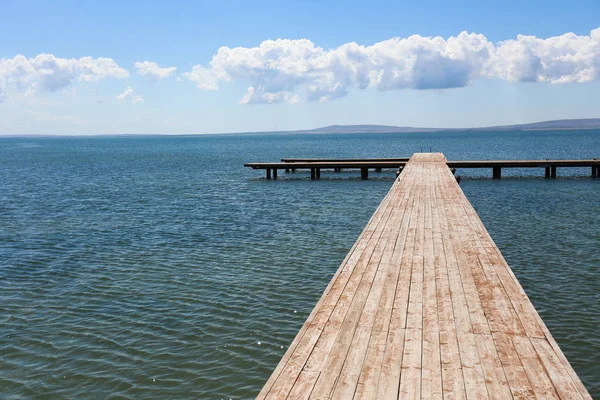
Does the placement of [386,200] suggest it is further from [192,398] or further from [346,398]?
[346,398]

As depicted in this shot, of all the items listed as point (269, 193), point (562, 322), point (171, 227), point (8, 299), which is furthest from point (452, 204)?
point (269, 193)

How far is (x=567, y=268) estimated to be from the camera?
13.4 meters

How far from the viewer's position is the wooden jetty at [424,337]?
4.79 meters

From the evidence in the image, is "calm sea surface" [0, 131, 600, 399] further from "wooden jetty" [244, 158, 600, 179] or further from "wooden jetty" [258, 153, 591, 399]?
"wooden jetty" [244, 158, 600, 179]

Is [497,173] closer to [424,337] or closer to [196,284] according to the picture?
[196,284]

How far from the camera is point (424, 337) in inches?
233

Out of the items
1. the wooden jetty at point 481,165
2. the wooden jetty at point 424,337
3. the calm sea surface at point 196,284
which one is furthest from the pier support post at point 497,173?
the wooden jetty at point 424,337

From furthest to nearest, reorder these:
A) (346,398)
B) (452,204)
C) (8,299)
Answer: (452,204), (8,299), (346,398)

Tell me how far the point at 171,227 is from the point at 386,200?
317 inches

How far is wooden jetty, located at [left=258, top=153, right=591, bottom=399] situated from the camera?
4.79m

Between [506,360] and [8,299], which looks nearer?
[506,360]

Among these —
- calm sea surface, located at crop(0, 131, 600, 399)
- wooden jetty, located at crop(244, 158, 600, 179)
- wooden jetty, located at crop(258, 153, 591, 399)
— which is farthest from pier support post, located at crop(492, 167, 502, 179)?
wooden jetty, located at crop(258, 153, 591, 399)

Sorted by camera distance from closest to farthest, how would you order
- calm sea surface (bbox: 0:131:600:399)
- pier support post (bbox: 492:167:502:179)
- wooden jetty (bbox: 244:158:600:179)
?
calm sea surface (bbox: 0:131:600:399), wooden jetty (bbox: 244:158:600:179), pier support post (bbox: 492:167:502:179)

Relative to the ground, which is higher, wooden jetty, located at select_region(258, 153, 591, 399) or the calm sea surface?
wooden jetty, located at select_region(258, 153, 591, 399)
